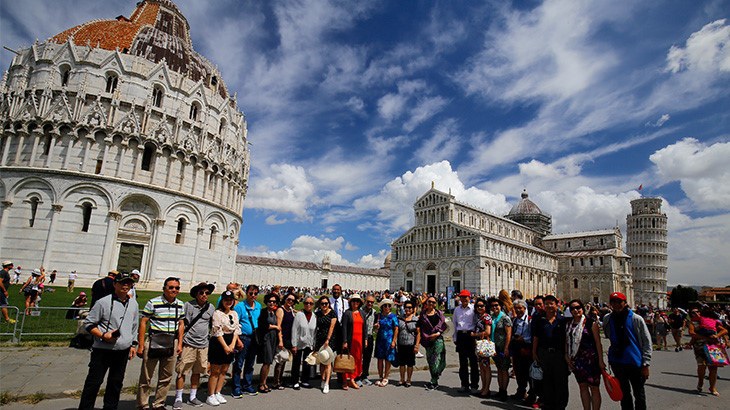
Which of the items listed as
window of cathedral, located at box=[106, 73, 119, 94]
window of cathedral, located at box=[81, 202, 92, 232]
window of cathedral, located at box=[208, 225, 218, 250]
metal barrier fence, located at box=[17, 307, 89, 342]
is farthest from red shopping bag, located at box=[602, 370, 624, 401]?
window of cathedral, located at box=[106, 73, 119, 94]

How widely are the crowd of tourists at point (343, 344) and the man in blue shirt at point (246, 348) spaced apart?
2 cm

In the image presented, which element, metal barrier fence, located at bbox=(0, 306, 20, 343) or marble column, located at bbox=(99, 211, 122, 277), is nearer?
metal barrier fence, located at bbox=(0, 306, 20, 343)

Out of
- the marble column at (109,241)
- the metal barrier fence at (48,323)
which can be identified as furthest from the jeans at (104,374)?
the marble column at (109,241)

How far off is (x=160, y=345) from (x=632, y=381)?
24.4 ft

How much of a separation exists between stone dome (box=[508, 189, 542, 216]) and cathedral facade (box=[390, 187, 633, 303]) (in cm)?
26

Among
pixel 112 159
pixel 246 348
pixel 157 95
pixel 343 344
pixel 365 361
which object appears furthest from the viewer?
pixel 157 95

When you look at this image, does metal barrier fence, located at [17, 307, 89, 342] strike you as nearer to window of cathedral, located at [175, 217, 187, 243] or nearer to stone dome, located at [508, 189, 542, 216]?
window of cathedral, located at [175, 217, 187, 243]

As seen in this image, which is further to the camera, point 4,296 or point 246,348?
point 4,296

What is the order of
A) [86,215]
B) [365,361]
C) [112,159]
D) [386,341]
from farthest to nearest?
[112,159] → [86,215] → [365,361] → [386,341]

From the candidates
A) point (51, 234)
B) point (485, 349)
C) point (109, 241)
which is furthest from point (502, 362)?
point (51, 234)

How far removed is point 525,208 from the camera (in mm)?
88312

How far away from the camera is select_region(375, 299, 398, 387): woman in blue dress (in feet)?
27.4

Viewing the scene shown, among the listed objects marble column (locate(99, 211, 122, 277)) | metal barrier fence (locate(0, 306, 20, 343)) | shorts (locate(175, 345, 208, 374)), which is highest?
marble column (locate(99, 211, 122, 277))

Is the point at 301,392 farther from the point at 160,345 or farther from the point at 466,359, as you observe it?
the point at 466,359
